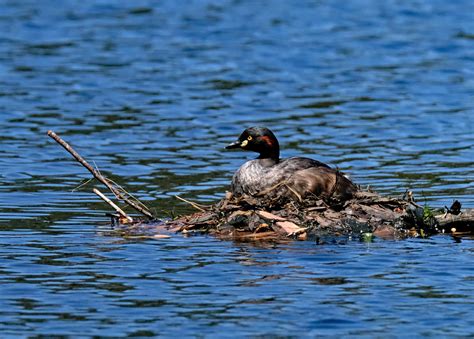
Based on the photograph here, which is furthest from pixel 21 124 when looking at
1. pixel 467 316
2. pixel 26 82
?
pixel 467 316

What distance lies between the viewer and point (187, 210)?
17.3m

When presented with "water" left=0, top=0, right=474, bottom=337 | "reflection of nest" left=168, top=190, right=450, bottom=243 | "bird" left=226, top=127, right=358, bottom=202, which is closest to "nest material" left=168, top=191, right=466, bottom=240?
"reflection of nest" left=168, top=190, right=450, bottom=243

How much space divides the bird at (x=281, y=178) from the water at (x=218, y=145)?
1140 millimetres

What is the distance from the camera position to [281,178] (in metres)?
15.8

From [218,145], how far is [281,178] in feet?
22.2

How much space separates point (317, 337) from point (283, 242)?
366cm

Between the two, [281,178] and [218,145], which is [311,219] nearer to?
[281,178]

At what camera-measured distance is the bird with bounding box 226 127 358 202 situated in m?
15.6

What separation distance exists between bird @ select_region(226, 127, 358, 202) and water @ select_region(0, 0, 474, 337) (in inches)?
44.9

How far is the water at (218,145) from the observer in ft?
39.2

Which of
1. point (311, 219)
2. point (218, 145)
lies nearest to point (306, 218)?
point (311, 219)

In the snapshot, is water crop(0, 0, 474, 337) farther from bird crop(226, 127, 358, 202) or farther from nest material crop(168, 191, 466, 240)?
bird crop(226, 127, 358, 202)

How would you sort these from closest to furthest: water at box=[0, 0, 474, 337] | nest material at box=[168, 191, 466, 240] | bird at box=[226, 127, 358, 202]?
water at box=[0, 0, 474, 337], nest material at box=[168, 191, 466, 240], bird at box=[226, 127, 358, 202]

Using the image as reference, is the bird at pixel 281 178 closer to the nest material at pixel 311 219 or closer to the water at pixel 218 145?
the nest material at pixel 311 219
